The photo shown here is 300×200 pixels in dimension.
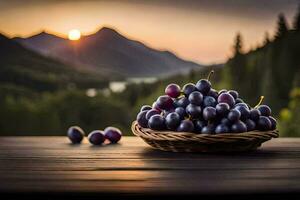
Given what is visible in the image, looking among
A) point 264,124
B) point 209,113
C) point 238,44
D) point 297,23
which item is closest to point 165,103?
point 209,113

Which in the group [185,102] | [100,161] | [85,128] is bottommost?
[85,128]

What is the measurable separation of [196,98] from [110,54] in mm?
2512

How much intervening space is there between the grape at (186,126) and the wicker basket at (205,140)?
23 millimetres

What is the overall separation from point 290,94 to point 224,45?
1.73 feet

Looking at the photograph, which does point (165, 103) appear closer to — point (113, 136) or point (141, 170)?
A: point (113, 136)

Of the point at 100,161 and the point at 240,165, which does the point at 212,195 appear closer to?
the point at 240,165

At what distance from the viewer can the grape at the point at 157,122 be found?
175 centimetres

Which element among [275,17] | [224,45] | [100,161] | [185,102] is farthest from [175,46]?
[100,161]

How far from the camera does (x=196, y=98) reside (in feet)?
5.69

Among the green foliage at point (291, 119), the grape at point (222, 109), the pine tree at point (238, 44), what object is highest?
the pine tree at point (238, 44)

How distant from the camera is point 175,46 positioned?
408 centimetres

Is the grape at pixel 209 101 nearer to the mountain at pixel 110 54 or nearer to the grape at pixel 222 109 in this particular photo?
the grape at pixel 222 109

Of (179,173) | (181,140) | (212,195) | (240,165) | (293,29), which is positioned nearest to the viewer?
(212,195)

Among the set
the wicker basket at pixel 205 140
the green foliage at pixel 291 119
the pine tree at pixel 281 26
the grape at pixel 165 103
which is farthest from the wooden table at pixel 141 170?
the pine tree at pixel 281 26
